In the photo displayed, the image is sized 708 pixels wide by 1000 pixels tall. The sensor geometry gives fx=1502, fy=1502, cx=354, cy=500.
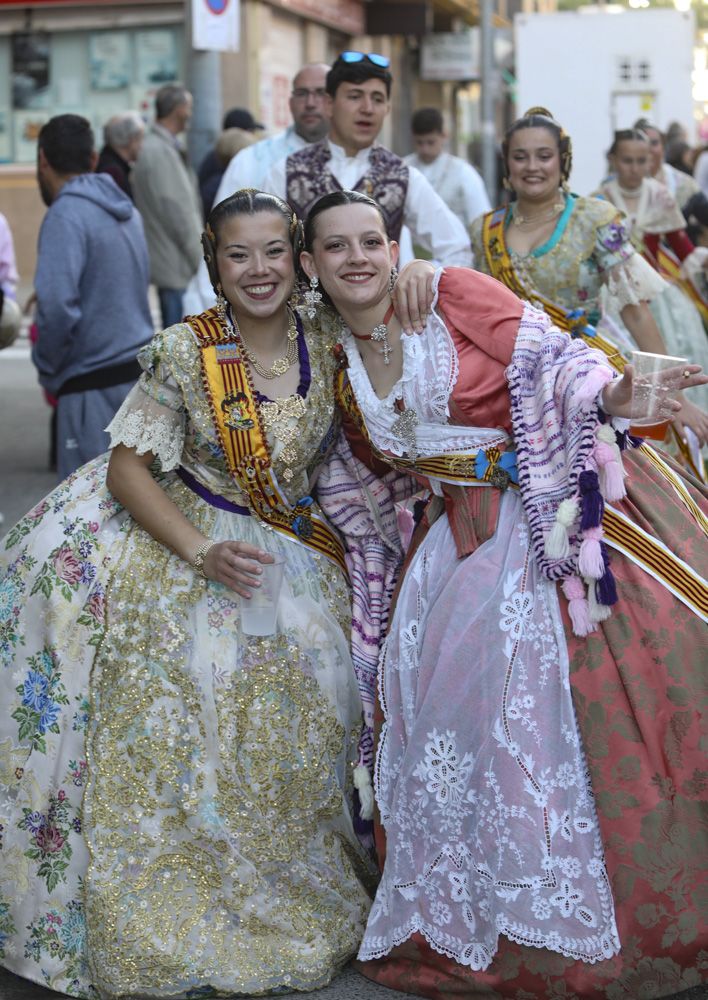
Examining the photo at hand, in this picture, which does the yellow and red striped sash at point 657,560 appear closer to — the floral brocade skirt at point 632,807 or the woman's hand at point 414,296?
the floral brocade skirt at point 632,807

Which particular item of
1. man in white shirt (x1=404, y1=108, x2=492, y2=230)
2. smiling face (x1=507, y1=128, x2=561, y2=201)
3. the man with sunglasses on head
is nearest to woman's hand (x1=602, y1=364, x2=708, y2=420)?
smiling face (x1=507, y1=128, x2=561, y2=201)

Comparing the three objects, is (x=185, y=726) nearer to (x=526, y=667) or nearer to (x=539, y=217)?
(x=526, y=667)

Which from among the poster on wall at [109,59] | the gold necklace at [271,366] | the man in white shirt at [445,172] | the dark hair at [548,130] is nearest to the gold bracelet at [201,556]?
the gold necklace at [271,366]

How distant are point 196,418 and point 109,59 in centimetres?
1645

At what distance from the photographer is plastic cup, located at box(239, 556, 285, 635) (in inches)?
134

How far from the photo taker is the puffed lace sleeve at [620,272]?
5.07 m

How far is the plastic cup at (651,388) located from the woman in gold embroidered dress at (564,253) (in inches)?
76.8

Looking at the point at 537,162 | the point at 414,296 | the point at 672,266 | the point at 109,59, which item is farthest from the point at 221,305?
the point at 109,59

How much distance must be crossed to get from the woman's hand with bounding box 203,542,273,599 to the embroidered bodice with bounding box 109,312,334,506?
0.84 ft

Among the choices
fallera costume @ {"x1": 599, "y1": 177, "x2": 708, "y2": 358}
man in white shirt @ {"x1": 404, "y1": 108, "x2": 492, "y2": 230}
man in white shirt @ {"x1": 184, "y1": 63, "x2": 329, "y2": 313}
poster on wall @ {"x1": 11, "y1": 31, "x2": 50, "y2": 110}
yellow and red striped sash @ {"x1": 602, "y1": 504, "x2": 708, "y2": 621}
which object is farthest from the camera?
poster on wall @ {"x1": 11, "y1": 31, "x2": 50, "y2": 110}

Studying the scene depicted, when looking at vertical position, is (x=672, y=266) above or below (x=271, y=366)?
below

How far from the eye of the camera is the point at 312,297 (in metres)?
3.68

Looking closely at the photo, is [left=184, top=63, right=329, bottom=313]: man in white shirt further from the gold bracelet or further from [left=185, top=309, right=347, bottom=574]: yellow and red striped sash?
the gold bracelet

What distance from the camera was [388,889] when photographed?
134 inches
